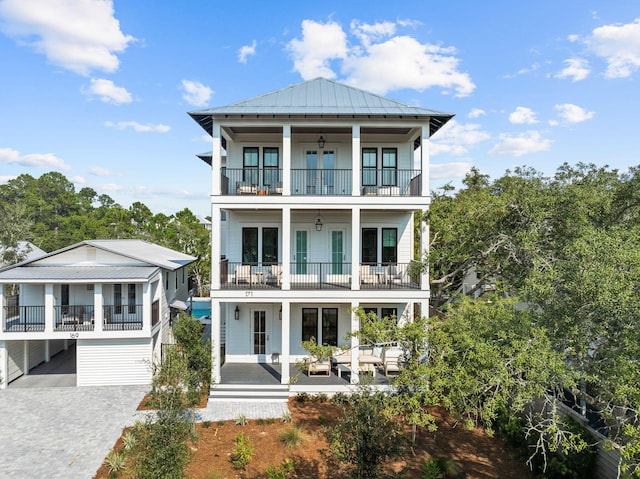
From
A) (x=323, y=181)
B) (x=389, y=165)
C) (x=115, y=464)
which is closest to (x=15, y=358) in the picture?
(x=115, y=464)

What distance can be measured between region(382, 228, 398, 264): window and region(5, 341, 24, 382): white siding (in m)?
16.3

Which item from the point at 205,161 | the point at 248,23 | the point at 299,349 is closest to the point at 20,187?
the point at 205,161

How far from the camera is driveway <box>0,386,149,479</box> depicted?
32.0 ft

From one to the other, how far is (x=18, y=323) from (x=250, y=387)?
1071cm

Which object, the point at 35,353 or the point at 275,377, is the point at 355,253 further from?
the point at 35,353

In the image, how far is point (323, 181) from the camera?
16.6 meters

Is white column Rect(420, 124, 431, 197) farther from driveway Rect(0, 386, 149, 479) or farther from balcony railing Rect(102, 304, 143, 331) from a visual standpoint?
driveway Rect(0, 386, 149, 479)

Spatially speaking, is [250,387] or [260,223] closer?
[250,387]

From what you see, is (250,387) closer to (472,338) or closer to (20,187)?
(472,338)

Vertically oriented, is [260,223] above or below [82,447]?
above

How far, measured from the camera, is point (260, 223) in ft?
55.0

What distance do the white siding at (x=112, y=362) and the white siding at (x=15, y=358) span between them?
287 cm

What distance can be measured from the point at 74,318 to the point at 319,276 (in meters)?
10.9

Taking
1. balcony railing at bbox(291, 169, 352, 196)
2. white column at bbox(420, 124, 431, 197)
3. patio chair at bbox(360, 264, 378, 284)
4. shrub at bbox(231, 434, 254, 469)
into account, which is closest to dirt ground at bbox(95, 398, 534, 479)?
shrub at bbox(231, 434, 254, 469)
